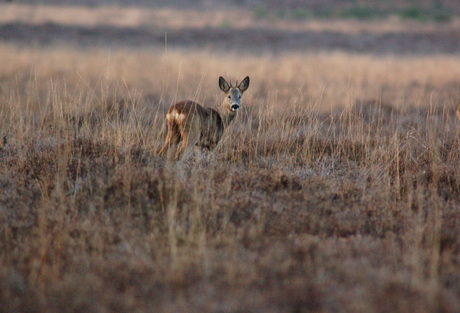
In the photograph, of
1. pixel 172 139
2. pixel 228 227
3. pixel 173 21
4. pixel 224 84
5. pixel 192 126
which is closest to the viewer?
pixel 228 227

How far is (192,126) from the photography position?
27.4ft

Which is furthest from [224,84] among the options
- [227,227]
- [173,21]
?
[173,21]

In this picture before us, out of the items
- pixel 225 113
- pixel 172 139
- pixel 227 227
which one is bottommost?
pixel 227 227

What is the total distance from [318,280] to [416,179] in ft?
11.9

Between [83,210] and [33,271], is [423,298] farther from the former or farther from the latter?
[83,210]

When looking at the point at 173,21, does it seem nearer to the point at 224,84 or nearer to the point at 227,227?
the point at 224,84

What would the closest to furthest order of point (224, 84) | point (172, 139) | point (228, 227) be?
1. point (228, 227)
2. point (172, 139)
3. point (224, 84)

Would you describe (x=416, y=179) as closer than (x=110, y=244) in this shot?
No

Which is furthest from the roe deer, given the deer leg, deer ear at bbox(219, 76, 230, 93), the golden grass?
the golden grass

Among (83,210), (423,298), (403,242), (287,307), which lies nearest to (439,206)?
(403,242)

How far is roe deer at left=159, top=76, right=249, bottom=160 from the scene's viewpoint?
829 centimetres

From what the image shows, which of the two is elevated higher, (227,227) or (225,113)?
(225,113)

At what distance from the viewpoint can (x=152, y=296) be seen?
13.8ft

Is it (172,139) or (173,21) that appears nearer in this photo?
(172,139)
